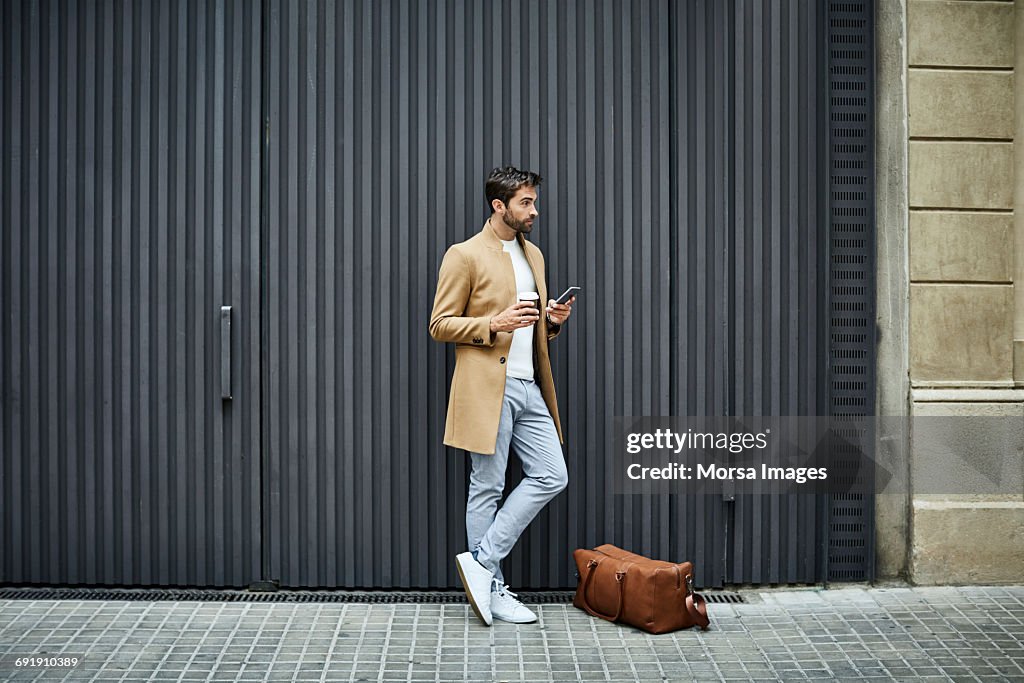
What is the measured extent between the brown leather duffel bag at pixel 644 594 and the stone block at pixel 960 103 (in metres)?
A: 3.03

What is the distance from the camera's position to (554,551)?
6.14m

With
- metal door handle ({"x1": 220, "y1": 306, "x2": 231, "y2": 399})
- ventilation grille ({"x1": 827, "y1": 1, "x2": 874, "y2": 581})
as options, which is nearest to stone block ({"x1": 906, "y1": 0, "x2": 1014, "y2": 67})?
ventilation grille ({"x1": 827, "y1": 1, "x2": 874, "y2": 581})

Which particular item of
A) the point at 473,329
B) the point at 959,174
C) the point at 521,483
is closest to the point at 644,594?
the point at 521,483

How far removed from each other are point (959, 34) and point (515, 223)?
298 centimetres

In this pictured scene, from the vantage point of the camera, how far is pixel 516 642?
17.2ft

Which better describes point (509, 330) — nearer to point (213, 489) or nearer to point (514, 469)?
point (514, 469)

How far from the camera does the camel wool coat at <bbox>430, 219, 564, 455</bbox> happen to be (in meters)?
5.45

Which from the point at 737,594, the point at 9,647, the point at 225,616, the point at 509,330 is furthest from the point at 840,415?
the point at 9,647

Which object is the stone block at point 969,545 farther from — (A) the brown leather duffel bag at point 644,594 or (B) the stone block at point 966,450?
(A) the brown leather duffel bag at point 644,594

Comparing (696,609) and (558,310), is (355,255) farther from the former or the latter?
(696,609)

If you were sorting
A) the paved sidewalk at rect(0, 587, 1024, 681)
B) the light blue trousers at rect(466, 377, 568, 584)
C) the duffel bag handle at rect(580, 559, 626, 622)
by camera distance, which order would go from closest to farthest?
the paved sidewalk at rect(0, 587, 1024, 681) → the duffel bag handle at rect(580, 559, 626, 622) → the light blue trousers at rect(466, 377, 568, 584)

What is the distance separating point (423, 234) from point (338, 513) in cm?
174

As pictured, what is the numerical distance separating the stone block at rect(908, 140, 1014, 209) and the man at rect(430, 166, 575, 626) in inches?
93.5

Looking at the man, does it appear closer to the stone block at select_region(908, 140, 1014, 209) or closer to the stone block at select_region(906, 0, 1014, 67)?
the stone block at select_region(908, 140, 1014, 209)
